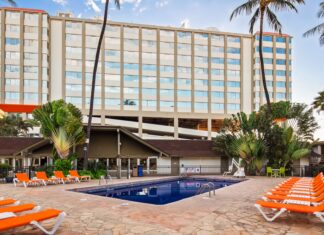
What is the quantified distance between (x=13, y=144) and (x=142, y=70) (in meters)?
33.6

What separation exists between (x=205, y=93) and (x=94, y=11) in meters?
27.6

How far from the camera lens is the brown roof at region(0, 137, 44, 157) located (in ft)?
83.3

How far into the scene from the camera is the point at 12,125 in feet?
158

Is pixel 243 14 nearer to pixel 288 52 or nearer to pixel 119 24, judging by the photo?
pixel 119 24

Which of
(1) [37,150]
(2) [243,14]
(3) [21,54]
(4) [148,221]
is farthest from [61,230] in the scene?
(3) [21,54]

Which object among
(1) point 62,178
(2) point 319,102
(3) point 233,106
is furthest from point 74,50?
(2) point 319,102

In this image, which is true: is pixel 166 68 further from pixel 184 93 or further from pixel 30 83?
pixel 30 83

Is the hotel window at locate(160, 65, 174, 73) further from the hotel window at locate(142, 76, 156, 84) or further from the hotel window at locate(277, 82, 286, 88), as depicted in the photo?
the hotel window at locate(277, 82, 286, 88)

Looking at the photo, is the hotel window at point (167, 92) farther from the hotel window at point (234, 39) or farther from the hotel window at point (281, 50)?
the hotel window at point (281, 50)

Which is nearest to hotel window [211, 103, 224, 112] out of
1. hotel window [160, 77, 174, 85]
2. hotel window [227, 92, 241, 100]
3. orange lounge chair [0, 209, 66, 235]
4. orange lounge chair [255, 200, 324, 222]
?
hotel window [227, 92, 241, 100]

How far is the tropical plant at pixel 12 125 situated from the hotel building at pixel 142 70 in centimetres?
433

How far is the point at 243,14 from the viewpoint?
26484mm

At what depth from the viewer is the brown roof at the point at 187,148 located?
1164 inches

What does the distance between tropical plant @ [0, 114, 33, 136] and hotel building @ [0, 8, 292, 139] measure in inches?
171
